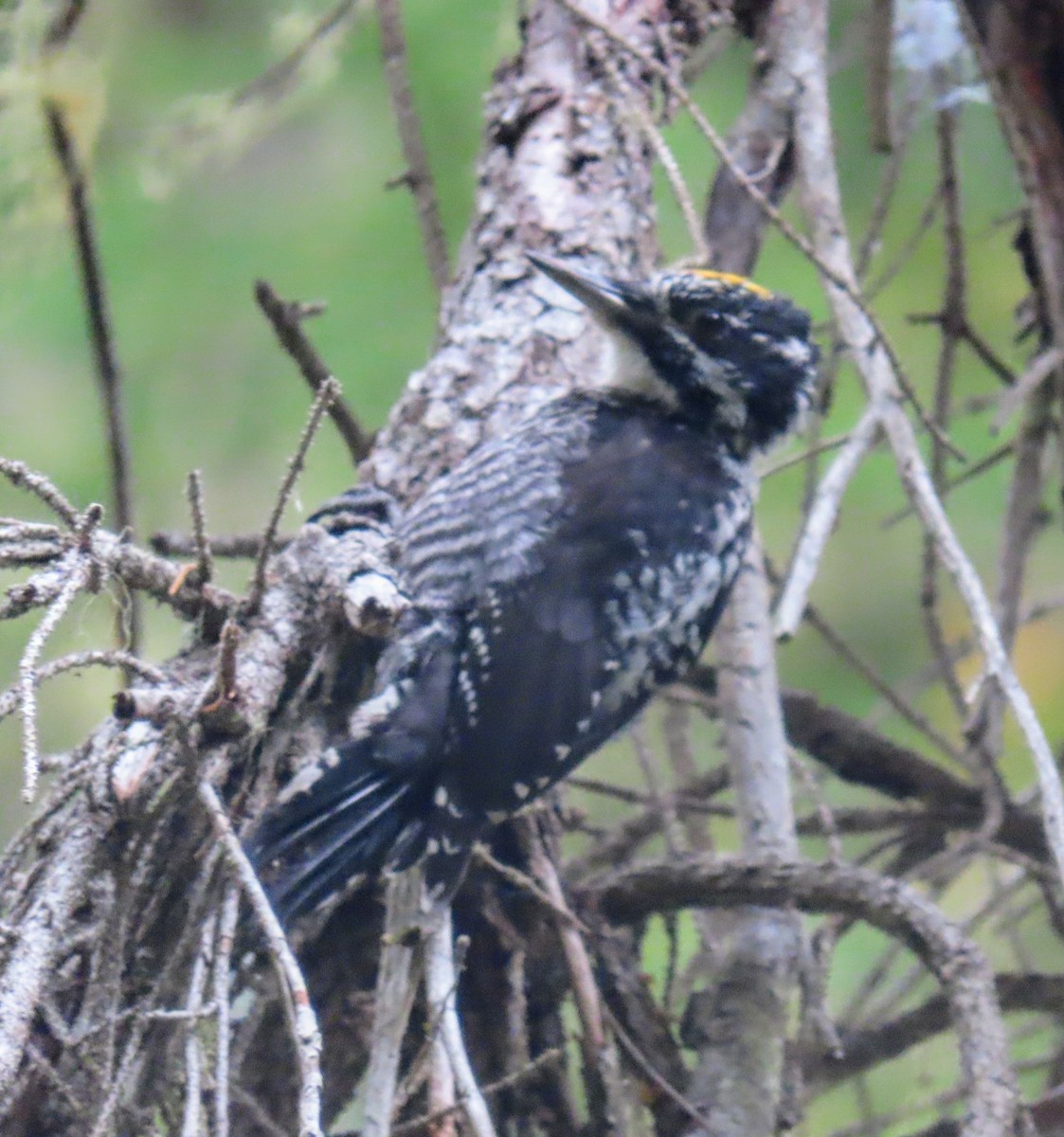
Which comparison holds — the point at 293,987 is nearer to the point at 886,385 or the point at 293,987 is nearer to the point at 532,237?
the point at 886,385

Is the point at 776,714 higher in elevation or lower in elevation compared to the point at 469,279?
A: lower

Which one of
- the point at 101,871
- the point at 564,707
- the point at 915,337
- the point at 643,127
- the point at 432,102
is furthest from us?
the point at 915,337

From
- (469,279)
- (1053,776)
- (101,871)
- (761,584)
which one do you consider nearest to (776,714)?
(761,584)

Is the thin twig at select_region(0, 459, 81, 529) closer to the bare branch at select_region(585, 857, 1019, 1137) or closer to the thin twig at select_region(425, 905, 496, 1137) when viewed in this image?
the thin twig at select_region(425, 905, 496, 1137)

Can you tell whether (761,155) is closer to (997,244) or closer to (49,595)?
(997,244)

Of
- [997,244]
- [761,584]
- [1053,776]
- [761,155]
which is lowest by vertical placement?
[1053,776]

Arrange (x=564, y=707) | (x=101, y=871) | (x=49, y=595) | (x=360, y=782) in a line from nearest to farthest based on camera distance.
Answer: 1. (x=49, y=595)
2. (x=101, y=871)
3. (x=360, y=782)
4. (x=564, y=707)

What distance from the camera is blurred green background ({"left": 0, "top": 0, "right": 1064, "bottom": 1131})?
349 cm

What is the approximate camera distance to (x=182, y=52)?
12.6 feet

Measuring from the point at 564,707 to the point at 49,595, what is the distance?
3.24 feet

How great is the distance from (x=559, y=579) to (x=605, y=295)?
0.57 meters

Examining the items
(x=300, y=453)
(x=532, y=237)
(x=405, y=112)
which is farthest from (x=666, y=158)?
(x=300, y=453)

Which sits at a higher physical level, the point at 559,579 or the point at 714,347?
the point at 714,347

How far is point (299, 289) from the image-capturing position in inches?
150
